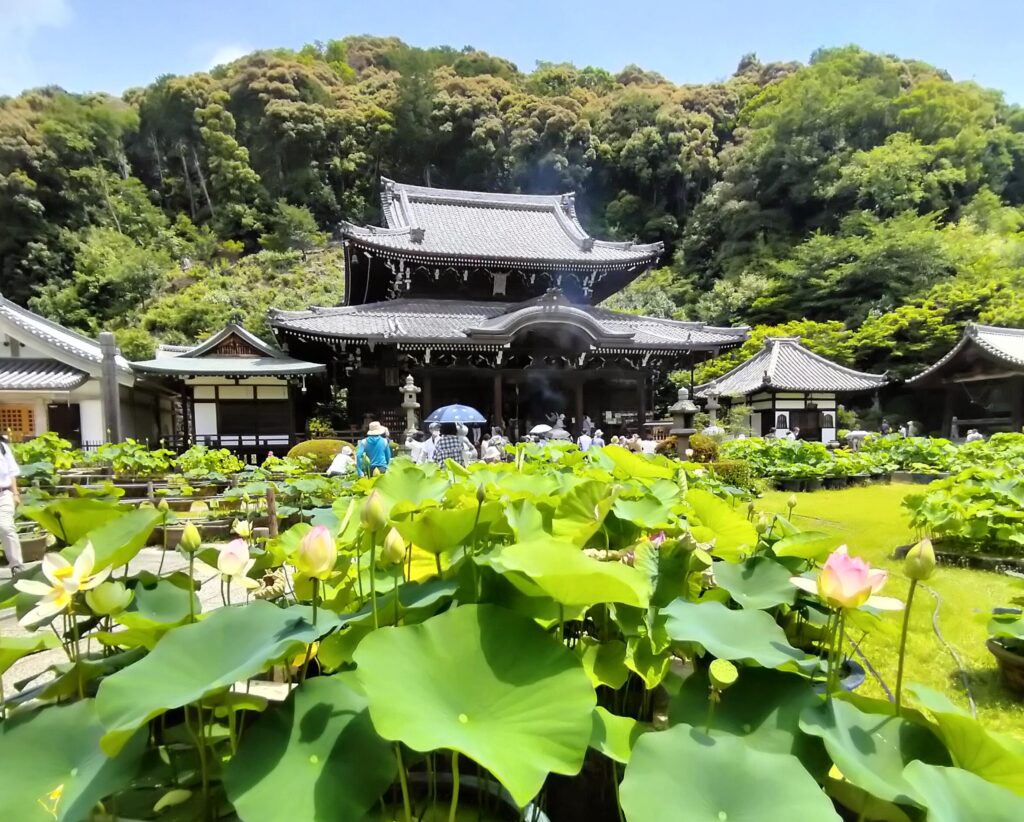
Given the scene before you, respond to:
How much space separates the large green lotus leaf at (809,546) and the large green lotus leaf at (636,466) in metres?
0.75

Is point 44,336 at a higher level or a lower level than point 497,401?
higher

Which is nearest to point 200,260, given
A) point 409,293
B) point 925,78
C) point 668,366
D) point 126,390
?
point 126,390

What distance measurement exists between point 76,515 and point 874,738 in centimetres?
146

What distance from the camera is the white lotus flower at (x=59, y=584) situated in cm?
85

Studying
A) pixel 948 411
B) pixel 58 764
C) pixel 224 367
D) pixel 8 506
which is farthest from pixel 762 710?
pixel 948 411

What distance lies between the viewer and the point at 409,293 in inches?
653

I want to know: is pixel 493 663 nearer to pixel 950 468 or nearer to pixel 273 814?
pixel 273 814

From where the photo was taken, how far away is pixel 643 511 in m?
1.38

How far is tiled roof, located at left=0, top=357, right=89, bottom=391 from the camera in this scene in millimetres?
14352

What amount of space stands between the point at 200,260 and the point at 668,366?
1254 inches

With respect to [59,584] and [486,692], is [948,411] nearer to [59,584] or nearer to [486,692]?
[486,692]

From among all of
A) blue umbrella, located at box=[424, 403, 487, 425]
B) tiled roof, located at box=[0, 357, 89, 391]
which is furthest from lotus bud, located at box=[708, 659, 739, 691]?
tiled roof, located at box=[0, 357, 89, 391]

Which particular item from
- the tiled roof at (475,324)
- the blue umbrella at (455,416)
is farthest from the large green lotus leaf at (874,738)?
the tiled roof at (475,324)

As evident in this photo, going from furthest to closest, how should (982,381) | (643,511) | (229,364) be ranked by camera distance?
(982,381)
(229,364)
(643,511)
